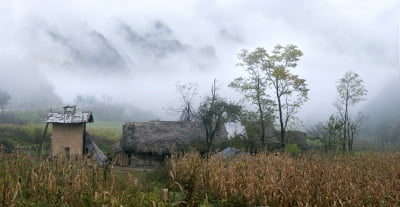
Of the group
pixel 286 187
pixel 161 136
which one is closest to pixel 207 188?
pixel 286 187

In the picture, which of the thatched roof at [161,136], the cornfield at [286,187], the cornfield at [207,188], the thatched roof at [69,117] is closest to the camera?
the cornfield at [207,188]

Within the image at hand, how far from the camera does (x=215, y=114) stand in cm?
2502

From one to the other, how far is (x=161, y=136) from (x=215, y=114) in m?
3.68

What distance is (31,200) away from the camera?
22.3 feet

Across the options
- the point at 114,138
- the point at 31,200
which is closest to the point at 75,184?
the point at 31,200

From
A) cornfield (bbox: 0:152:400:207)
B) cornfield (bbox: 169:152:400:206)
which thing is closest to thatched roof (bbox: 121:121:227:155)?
cornfield (bbox: 169:152:400:206)

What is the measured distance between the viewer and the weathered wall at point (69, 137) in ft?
75.0

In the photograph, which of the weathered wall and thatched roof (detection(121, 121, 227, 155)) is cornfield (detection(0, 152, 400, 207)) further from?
thatched roof (detection(121, 121, 227, 155))

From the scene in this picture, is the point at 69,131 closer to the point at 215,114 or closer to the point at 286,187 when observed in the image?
the point at 215,114

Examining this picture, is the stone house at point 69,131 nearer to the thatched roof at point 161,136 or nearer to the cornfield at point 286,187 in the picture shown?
the thatched roof at point 161,136

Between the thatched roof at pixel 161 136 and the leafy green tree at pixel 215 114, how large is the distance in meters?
Result: 1.14

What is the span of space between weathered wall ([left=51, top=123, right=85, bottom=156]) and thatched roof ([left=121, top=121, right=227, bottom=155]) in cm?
303

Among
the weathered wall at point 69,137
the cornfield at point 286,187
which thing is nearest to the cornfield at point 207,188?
the cornfield at point 286,187

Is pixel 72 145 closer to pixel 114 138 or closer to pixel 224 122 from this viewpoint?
pixel 224 122
